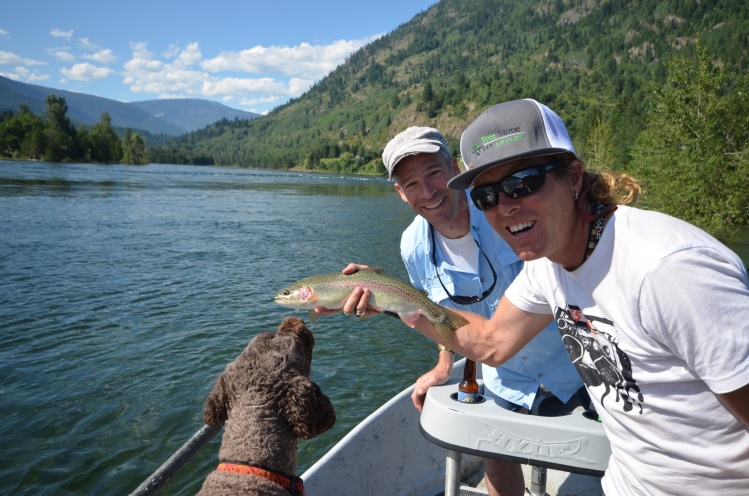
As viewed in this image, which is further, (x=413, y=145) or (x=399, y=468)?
(x=399, y=468)

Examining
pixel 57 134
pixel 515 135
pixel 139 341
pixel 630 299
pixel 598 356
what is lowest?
pixel 139 341

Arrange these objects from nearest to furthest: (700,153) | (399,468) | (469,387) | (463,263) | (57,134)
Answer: (469,387)
(463,263)
(399,468)
(700,153)
(57,134)

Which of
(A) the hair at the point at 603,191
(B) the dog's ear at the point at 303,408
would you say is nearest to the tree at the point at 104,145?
(B) the dog's ear at the point at 303,408

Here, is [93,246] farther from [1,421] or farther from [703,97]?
[703,97]

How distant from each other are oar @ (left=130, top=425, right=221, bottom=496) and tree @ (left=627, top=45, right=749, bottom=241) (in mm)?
26958

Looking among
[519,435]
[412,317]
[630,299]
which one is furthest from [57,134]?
[630,299]

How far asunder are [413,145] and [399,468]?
3.25 m

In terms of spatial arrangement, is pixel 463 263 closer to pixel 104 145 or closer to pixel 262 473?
pixel 262 473

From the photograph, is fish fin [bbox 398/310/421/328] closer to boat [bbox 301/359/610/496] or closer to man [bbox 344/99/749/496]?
boat [bbox 301/359/610/496]

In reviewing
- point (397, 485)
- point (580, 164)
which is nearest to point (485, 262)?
point (580, 164)

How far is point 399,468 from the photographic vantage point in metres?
4.98

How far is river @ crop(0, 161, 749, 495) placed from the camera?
329 inches

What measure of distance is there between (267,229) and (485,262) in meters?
28.2

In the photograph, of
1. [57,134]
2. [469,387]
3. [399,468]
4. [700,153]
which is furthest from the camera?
[57,134]
